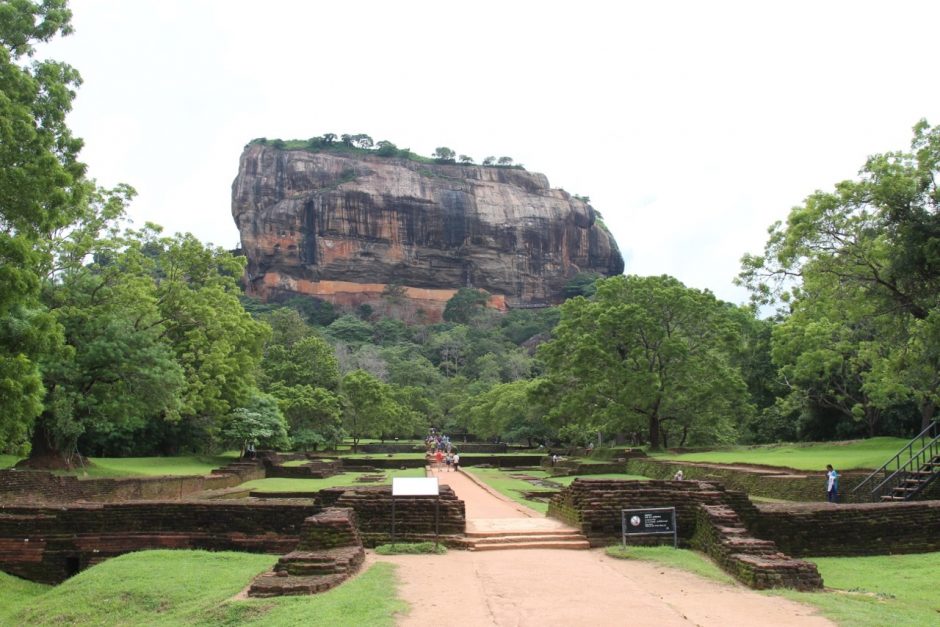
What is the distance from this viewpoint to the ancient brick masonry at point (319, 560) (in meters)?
8.15

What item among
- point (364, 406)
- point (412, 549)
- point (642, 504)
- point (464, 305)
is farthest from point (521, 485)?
point (464, 305)

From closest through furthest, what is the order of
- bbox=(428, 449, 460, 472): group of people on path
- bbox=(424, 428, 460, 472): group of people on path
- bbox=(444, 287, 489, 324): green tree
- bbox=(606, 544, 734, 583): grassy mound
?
bbox=(606, 544, 734, 583): grassy mound, bbox=(428, 449, 460, 472): group of people on path, bbox=(424, 428, 460, 472): group of people on path, bbox=(444, 287, 489, 324): green tree

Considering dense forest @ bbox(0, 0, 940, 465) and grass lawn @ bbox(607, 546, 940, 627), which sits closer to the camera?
grass lawn @ bbox(607, 546, 940, 627)

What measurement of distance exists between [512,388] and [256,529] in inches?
1673

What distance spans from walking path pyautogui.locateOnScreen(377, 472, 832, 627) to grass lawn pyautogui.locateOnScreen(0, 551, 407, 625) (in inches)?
18.2

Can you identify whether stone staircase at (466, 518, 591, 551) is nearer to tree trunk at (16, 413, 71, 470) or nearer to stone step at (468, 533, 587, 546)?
stone step at (468, 533, 587, 546)

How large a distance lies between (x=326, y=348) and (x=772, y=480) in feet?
112

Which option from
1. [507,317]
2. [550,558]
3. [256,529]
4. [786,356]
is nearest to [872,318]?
[786,356]

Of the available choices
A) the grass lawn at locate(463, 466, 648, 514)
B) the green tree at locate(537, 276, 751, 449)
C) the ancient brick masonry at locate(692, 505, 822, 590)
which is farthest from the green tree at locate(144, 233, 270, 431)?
the ancient brick masonry at locate(692, 505, 822, 590)

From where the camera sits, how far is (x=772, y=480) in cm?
1830

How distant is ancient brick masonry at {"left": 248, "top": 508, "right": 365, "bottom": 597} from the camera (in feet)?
26.7

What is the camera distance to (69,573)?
11773mm

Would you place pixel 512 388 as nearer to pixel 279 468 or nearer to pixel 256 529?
pixel 279 468

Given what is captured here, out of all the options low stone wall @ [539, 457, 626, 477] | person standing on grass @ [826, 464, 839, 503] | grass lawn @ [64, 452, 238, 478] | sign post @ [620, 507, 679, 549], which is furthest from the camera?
low stone wall @ [539, 457, 626, 477]
